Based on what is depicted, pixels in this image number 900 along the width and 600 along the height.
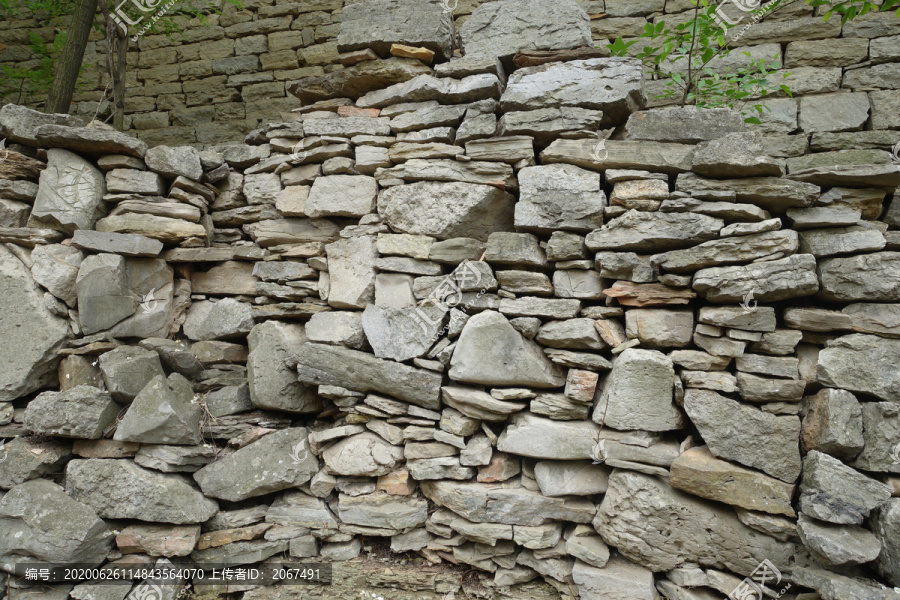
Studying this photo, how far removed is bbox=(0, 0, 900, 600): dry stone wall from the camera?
8.32 ft

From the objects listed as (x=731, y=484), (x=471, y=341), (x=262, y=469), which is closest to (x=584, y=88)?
(x=471, y=341)

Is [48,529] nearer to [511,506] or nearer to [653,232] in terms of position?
[511,506]

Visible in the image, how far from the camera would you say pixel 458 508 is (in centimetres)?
293

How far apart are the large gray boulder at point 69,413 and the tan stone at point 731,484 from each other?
3356 millimetres

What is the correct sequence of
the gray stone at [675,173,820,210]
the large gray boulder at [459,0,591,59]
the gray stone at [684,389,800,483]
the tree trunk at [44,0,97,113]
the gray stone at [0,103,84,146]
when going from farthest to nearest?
1. the tree trunk at [44,0,97,113]
2. the gray stone at [0,103,84,146]
3. the large gray boulder at [459,0,591,59]
4. the gray stone at [675,173,820,210]
5. the gray stone at [684,389,800,483]

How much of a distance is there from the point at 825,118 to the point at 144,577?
6560 mm

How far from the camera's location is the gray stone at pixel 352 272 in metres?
3.28

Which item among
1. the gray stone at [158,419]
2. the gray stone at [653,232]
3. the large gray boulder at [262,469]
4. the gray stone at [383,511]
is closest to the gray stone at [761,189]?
the gray stone at [653,232]

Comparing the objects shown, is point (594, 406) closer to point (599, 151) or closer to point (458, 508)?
point (458, 508)

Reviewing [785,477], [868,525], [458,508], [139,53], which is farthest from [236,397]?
[139,53]

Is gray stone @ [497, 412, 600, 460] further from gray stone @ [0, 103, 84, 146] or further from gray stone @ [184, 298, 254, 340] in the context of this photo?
gray stone @ [0, 103, 84, 146]

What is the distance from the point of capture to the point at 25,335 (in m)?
3.19

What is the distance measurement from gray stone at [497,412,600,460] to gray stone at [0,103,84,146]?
153 inches

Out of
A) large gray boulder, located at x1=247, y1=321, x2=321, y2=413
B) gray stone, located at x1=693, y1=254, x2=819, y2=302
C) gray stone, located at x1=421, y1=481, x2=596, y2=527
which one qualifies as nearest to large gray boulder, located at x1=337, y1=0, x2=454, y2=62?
large gray boulder, located at x1=247, y1=321, x2=321, y2=413
